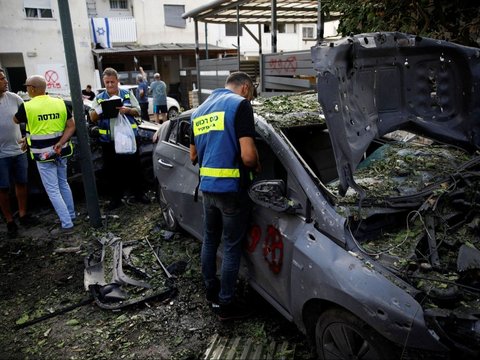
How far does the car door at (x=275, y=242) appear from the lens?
2482 millimetres

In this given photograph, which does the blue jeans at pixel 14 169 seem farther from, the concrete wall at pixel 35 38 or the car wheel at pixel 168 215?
the concrete wall at pixel 35 38

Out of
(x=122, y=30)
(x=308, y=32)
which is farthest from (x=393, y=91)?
(x=308, y=32)

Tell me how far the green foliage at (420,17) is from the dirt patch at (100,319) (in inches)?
165

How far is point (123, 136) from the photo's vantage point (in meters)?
5.22

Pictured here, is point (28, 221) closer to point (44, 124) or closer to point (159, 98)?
point (44, 124)

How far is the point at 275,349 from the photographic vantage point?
271 centimetres

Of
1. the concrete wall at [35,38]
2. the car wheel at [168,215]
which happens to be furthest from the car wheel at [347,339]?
the concrete wall at [35,38]

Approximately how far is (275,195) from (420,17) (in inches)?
170

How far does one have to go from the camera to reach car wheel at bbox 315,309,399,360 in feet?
6.56

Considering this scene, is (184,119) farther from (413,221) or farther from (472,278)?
(472,278)

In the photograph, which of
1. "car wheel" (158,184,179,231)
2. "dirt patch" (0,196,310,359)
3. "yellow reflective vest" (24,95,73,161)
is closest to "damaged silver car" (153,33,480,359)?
"dirt patch" (0,196,310,359)

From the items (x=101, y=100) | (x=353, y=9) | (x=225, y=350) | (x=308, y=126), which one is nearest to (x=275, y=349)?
(x=225, y=350)

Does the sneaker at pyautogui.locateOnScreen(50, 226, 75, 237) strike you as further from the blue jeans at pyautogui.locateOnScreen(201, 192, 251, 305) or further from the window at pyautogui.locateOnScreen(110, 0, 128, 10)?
the window at pyautogui.locateOnScreen(110, 0, 128, 10)

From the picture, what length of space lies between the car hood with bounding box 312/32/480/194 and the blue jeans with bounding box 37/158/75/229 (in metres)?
3.82
